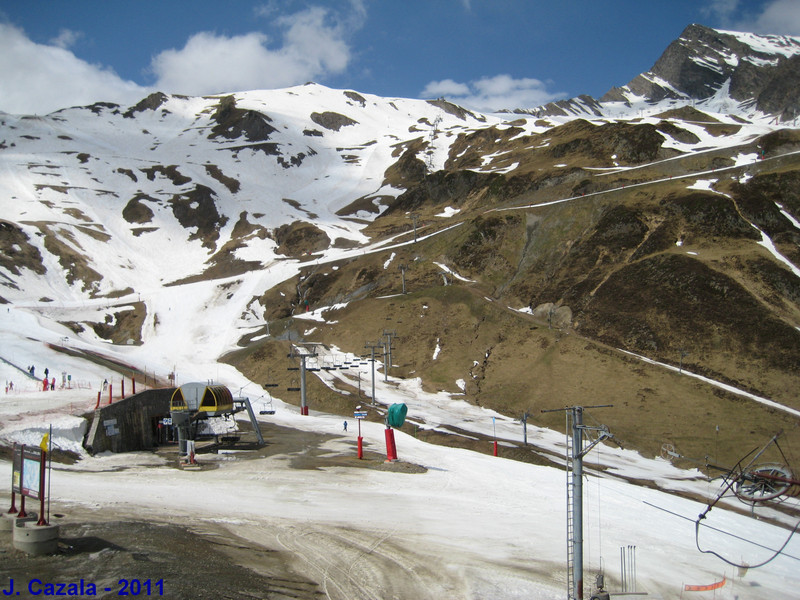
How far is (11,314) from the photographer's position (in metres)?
89.1

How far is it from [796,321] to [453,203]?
323 feet

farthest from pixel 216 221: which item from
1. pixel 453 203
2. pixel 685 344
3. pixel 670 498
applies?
pixel 670 498

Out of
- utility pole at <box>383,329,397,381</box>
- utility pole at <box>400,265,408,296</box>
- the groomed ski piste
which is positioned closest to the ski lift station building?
the groomed ski piste

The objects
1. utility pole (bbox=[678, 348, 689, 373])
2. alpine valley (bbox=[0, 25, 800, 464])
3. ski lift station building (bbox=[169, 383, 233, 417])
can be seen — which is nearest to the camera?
ski lift station building (bbox=[169, 383, 233, 417])

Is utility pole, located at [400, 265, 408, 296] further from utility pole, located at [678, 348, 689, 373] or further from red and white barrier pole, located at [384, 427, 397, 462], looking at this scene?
red and white barrier pole, located at [384, 427, 397, 462]

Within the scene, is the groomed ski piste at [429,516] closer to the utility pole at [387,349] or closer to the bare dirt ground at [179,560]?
the bare dirt ground at [179,560]

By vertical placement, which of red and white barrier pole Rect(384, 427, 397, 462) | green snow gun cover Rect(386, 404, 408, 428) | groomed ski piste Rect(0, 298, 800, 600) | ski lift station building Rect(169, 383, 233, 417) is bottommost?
groomed ski piste Rect(0, 298, 800, 600)

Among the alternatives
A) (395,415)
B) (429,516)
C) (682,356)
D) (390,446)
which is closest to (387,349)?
(682,356)

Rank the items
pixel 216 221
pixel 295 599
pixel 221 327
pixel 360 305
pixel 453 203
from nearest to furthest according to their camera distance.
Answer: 1. pixel 295 599
2. pixel 360 305
3. pixel 221 327
4. pixel 453 203
5. pixel 216 221

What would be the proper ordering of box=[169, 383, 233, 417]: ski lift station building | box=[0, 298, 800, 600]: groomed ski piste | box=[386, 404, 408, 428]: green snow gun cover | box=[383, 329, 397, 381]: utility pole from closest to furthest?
box=[0, 298, 800, 600]: groomed ski piste < box=[386, 404, 408, 428]: green snow gun cover < box=[169, 383, 233, 417]: ski lift station building < box=[383, 329, 397, 381]: utility pole

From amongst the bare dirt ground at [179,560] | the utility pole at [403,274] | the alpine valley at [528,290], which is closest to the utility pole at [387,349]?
the alpine valley at [528,290]

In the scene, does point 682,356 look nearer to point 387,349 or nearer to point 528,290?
point 528,290

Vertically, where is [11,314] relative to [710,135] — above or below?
below

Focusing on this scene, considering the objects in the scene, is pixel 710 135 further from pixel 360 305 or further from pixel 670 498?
pixel 670 498
